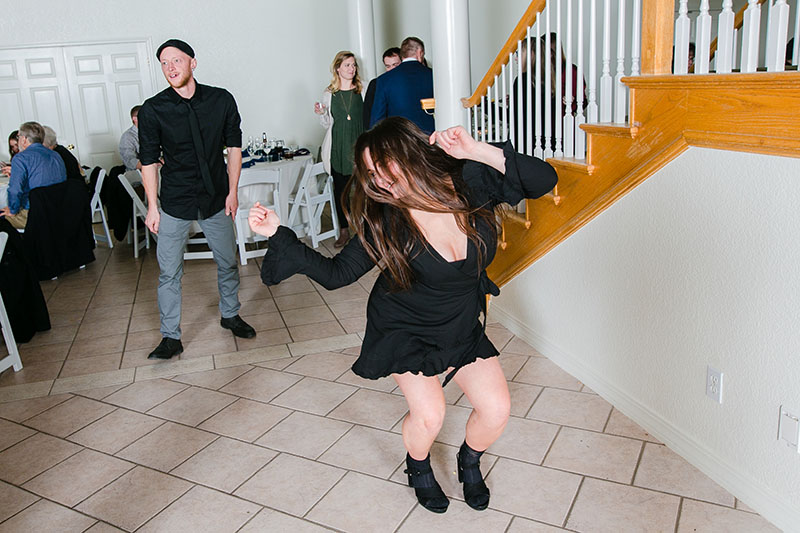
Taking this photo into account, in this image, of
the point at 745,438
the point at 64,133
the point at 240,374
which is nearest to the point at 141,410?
the point at 240,374

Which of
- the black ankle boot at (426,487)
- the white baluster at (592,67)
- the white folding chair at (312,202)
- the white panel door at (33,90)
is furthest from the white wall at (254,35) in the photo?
the black ankle boot at (426,487)

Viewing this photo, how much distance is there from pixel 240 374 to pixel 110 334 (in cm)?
126

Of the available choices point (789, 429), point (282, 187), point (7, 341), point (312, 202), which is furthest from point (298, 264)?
point (312, 202)

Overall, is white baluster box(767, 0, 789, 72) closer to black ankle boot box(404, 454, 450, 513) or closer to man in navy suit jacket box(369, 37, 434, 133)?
black ankle boot box(404, 454, 450, 513)

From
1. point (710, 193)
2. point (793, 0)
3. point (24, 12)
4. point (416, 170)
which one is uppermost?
point (24, 12)

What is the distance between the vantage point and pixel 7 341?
12.7 ft

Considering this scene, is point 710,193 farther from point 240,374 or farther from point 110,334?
point 110,334

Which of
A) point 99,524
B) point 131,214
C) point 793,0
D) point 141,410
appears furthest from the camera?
point 131,214

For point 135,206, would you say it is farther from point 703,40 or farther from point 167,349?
point 703,40

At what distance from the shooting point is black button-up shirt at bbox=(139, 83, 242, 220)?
3.72 m

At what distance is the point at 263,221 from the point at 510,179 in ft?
2.43

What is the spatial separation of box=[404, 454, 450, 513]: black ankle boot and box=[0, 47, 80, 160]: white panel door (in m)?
7.81

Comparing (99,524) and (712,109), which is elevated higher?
(712,109)

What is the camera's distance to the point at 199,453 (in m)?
2.96
